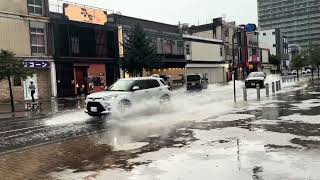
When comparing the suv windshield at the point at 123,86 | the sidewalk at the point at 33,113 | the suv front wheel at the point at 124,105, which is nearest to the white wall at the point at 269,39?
the sidewalk at the point at 33,113

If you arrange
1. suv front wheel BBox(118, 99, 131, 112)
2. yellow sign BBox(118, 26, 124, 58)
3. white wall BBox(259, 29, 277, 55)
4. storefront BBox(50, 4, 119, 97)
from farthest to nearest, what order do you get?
white wall BBox(259, 29, 277, 55)
yellow sign BBox(118, 26, 124, 58)
storefront BBox(50, 4, 119, 97)
suv front wheel BBox(118, 99, 131, 112)

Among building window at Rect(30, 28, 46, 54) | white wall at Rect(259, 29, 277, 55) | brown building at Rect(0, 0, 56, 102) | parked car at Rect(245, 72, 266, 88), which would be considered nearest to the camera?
brown building at Rect(0, 0, 56, 102)

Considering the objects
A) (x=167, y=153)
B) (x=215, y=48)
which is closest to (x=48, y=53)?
(x=167, y=153)

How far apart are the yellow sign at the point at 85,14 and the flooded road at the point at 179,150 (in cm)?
2770

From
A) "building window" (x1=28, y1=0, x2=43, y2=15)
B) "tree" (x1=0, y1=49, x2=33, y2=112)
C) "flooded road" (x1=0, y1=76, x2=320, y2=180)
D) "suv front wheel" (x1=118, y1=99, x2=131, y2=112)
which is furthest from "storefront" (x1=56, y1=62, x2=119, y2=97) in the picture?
"flooded road" (x1=0, y1=76, x2=320, y2=180)

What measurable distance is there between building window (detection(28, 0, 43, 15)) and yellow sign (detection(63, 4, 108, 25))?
2686 millimetres

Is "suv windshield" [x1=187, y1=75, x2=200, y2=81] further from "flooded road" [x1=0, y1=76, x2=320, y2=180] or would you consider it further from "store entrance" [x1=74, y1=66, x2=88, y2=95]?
"flooded road" [x1=0, y1=76, x2=320, y2=180]

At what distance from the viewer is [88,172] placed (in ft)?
28.3

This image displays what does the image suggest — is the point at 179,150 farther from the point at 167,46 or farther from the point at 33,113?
the point at 167,46

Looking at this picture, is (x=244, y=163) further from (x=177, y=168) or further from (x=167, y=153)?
(x=167, y=153)

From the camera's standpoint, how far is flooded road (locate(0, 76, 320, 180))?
8.28m

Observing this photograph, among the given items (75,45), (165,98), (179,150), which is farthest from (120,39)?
(179,150)

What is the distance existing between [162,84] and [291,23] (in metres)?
168

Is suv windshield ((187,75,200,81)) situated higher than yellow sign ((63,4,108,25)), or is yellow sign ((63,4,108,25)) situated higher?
yellow sign ((63,4,108,25))
